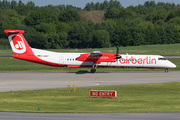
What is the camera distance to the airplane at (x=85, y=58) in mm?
41250

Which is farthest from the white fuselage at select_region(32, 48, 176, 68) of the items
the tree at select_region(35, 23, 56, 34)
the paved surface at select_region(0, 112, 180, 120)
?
the tree at select_region(35, 23, 56, 34)

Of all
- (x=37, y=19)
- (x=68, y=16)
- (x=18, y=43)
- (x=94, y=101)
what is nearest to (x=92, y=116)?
(x=94, y=101)

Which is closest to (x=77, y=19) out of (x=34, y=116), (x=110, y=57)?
(x=110, y=57)

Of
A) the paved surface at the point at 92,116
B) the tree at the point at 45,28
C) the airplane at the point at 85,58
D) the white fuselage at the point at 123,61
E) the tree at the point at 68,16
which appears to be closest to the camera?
the paved surface at the point at 92,116

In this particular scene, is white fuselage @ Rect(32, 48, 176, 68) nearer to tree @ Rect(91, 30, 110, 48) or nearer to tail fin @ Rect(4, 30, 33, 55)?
tail fin @ Rect(4, 30, 33, 55)

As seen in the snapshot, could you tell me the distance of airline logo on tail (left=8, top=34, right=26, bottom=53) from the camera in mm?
41156

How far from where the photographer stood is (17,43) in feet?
136

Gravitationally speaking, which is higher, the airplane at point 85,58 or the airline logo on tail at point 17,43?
the airline logo on tail at point 17,43

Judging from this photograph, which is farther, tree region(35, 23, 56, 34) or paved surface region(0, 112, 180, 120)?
tree region(35, 23, 56, 34)

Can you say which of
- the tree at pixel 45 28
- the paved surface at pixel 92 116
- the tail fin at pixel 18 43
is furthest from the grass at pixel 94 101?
the tree at pixel 45 28

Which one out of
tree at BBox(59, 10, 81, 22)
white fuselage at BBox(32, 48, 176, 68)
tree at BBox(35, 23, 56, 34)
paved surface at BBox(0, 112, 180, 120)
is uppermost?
tree at BBox(59, 10, 81, 22)

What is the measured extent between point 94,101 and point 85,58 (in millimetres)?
21125

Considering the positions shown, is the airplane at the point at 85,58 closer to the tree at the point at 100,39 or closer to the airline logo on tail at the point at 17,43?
the airline logo on tail at the point at 17,43

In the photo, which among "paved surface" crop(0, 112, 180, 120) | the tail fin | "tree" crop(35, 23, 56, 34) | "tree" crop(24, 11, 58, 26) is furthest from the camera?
"tree" crop(24, 11, 58, 26)
